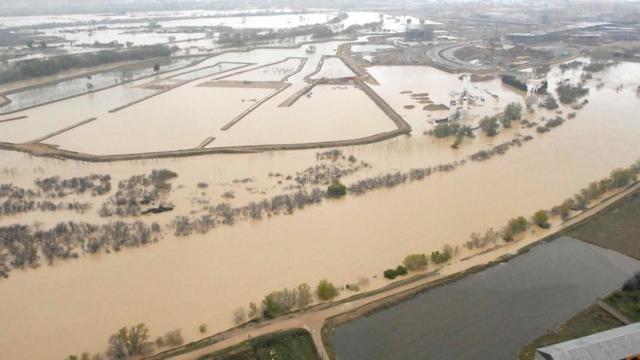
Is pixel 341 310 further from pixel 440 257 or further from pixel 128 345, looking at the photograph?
pixel 128 345

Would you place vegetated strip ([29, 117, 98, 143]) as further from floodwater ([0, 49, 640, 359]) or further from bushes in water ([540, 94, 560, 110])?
bushes in water ([540, 94, 560, 110])

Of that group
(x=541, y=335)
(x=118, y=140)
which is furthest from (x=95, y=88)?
(x=541, y=335)

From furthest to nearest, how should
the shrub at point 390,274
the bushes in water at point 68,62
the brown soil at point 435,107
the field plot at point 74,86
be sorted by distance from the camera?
1. the bushes in water at point 68,62
2. the field plot at point 74,86
3. the brown soil at point 435,107
4. the shrub at point 390,274

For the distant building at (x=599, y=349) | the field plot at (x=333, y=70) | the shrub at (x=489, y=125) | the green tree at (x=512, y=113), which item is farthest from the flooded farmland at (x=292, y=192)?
the field plot at (x=333, y=70)

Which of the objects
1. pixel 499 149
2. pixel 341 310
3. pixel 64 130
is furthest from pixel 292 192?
pixel 64 130

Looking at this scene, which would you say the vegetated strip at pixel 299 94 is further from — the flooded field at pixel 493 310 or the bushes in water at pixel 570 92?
the flooded field at pixel 493 310

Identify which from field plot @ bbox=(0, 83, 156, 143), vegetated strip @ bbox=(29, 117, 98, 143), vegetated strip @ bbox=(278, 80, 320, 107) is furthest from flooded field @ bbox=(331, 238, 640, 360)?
field plot @ bbox=(0, 83, 156, 143)

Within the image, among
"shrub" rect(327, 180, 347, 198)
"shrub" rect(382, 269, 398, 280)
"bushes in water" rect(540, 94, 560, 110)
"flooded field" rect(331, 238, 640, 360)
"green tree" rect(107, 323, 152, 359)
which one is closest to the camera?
"green tree" rect(107, 323, 152, 359)
